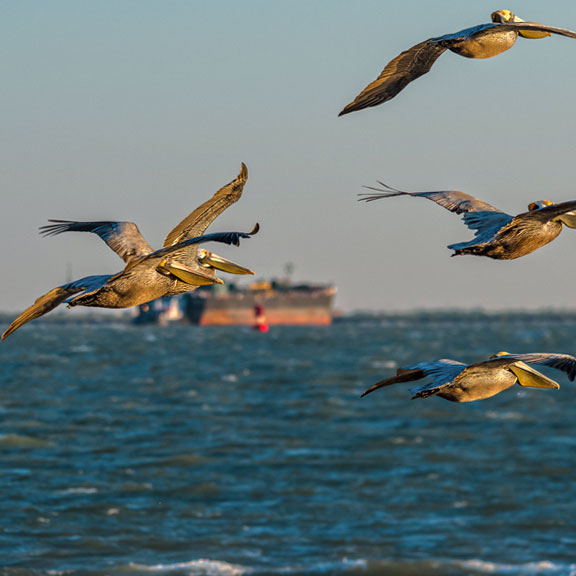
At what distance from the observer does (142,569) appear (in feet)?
100.0

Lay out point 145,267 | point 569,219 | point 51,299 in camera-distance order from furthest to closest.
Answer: point 569,219 < point 145,267 < point 51,299

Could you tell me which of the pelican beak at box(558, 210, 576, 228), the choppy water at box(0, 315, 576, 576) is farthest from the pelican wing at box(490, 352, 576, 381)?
the choppy water at box(0, 315, 576, 576)

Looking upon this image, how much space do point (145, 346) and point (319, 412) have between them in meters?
77.0

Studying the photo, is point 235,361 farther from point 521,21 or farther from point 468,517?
point 521,21

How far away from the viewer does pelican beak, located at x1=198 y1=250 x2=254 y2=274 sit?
20.2 feet

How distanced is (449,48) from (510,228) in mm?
1102

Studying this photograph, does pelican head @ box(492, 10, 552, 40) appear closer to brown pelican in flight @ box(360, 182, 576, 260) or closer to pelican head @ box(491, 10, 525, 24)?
pelican head @ box(491, 10, 525, 24)

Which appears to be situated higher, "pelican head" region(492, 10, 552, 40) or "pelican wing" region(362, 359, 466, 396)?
"pelican head" region(492, 10, 552, 40)

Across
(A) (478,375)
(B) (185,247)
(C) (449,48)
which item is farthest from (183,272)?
(C) (449,48)

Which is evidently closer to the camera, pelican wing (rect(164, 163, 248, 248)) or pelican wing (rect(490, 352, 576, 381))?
pelican wing (rect(490, 352, 576, 381))

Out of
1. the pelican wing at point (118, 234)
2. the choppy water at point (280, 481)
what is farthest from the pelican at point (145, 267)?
the choppy water at point (280, 481)

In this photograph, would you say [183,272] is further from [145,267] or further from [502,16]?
[502,16]

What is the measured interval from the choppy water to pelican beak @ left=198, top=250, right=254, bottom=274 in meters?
24.8

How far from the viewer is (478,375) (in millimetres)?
6320
